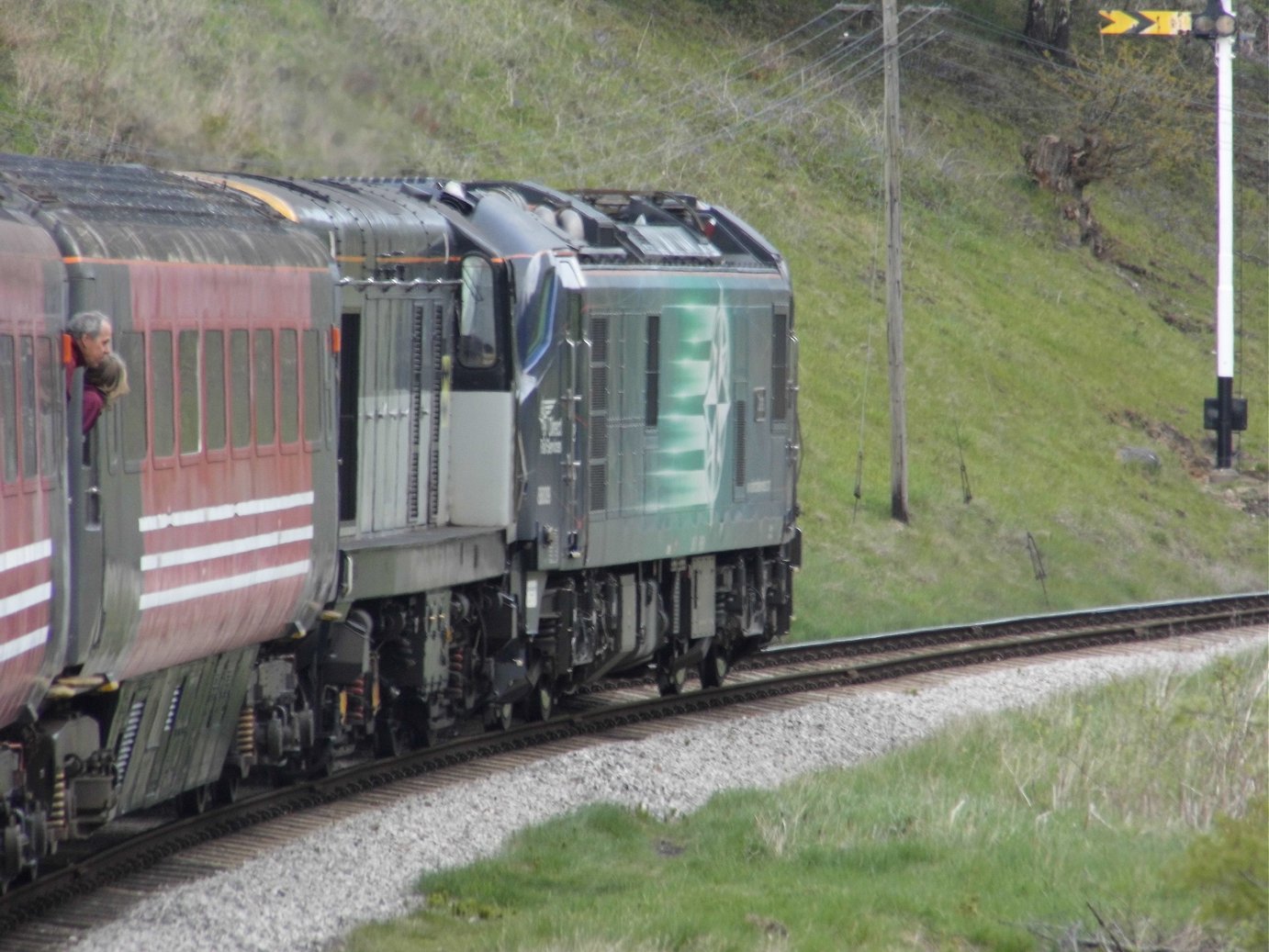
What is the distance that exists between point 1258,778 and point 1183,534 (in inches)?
914

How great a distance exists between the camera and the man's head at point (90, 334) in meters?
9.48

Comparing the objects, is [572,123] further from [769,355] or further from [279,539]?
[279,539]

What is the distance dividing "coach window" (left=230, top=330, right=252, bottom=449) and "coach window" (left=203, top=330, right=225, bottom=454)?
0.36ft

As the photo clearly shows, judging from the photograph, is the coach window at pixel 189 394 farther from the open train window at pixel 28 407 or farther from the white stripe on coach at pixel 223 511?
the open train window at pixel 28 407

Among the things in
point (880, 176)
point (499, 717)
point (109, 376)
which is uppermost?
point (880, 176)

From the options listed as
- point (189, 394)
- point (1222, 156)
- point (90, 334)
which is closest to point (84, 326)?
point (90, 334)

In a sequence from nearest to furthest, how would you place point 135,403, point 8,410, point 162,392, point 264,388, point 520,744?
point 8,410 < point 135,403 < point 162,392 < point 264,388 < point 520,744

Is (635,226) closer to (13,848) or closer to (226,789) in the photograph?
(226,789)

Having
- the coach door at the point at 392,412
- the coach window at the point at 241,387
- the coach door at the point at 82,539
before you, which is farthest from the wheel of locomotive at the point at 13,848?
the coach door at the point at 392,412

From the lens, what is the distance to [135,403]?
10148 millimetres

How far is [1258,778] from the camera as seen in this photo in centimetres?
1365

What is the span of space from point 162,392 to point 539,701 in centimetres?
698

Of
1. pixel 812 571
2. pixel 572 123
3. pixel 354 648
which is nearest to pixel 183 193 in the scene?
pixel 354 648

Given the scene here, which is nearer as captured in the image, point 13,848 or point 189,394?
point 13,848
